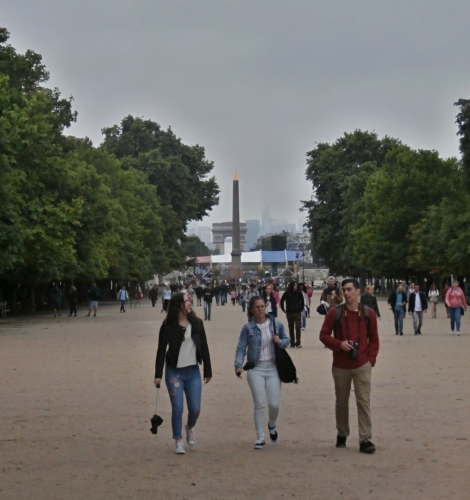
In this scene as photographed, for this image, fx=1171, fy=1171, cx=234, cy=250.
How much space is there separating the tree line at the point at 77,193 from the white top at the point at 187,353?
31338 millimetres

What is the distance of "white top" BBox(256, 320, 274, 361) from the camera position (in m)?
12.0

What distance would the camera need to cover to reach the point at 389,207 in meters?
87.3

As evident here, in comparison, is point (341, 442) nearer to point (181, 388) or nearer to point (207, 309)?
point (181, 388)

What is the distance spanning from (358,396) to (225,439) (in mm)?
1711

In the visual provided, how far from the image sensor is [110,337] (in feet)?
113

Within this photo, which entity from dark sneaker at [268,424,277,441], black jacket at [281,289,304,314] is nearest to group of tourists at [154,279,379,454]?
dark sneaker at [268,424,277,441]

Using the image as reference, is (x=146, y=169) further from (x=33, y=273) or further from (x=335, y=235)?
(x=33, y=273)

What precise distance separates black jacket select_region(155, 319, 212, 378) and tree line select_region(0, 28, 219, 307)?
103 feet

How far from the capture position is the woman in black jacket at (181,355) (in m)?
11.6

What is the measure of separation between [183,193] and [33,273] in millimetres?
56337

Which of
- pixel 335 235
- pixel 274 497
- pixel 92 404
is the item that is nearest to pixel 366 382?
pixel 274 497

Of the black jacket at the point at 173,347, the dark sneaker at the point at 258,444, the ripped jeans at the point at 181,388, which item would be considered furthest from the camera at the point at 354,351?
the ripped jeans at the point at 181,388

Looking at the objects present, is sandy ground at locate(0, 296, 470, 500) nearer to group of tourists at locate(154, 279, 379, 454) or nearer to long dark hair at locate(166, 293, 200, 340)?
group of tourists at locate(154, 279, 379, 454)

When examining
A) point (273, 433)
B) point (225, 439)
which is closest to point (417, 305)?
point (225, 439)
